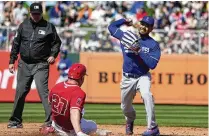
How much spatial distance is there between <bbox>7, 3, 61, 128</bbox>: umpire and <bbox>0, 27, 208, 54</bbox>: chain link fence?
28.2ft

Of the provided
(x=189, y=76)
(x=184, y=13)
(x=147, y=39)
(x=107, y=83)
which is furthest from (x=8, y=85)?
(x=147, y=39)

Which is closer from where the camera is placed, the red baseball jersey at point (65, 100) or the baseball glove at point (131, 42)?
the red baseball jersey at point (65, 100)

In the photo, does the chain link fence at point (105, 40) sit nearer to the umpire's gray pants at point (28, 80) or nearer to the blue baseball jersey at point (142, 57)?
the umpire's gray pants at point (28, 80)

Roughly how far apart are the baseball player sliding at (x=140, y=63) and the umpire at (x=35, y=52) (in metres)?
1.29

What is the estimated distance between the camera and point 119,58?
2102 cm

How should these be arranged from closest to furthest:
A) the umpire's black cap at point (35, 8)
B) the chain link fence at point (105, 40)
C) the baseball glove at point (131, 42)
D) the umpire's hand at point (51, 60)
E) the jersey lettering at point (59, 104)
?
1. the jersey lettering at point (59, 104)
2. the baseball glove at point (131, 42)
3. the umpire's black cap at point (35, 8)
4. the umpire's hand at point (51, 60)
5. the chain link fence at point (105, 40)

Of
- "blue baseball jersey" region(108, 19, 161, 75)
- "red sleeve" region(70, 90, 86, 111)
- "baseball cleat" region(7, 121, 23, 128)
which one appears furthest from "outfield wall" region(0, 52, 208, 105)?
"red sleeve" region(70, 90, 86, 111)

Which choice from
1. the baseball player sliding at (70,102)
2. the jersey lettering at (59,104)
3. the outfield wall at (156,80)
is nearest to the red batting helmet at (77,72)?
the baseball player sliding at (70,102)

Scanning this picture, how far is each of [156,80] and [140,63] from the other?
9524mm

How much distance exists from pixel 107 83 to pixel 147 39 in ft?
→ 31.1

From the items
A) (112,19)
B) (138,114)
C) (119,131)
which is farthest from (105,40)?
(119,131)

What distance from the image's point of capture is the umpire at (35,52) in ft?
40.5

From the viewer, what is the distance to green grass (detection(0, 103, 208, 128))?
1543 centimetres

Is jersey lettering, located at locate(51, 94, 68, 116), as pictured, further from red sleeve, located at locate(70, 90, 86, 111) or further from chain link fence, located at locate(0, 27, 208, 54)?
chain link fence, located at locate(0, 27, 208, 54)
